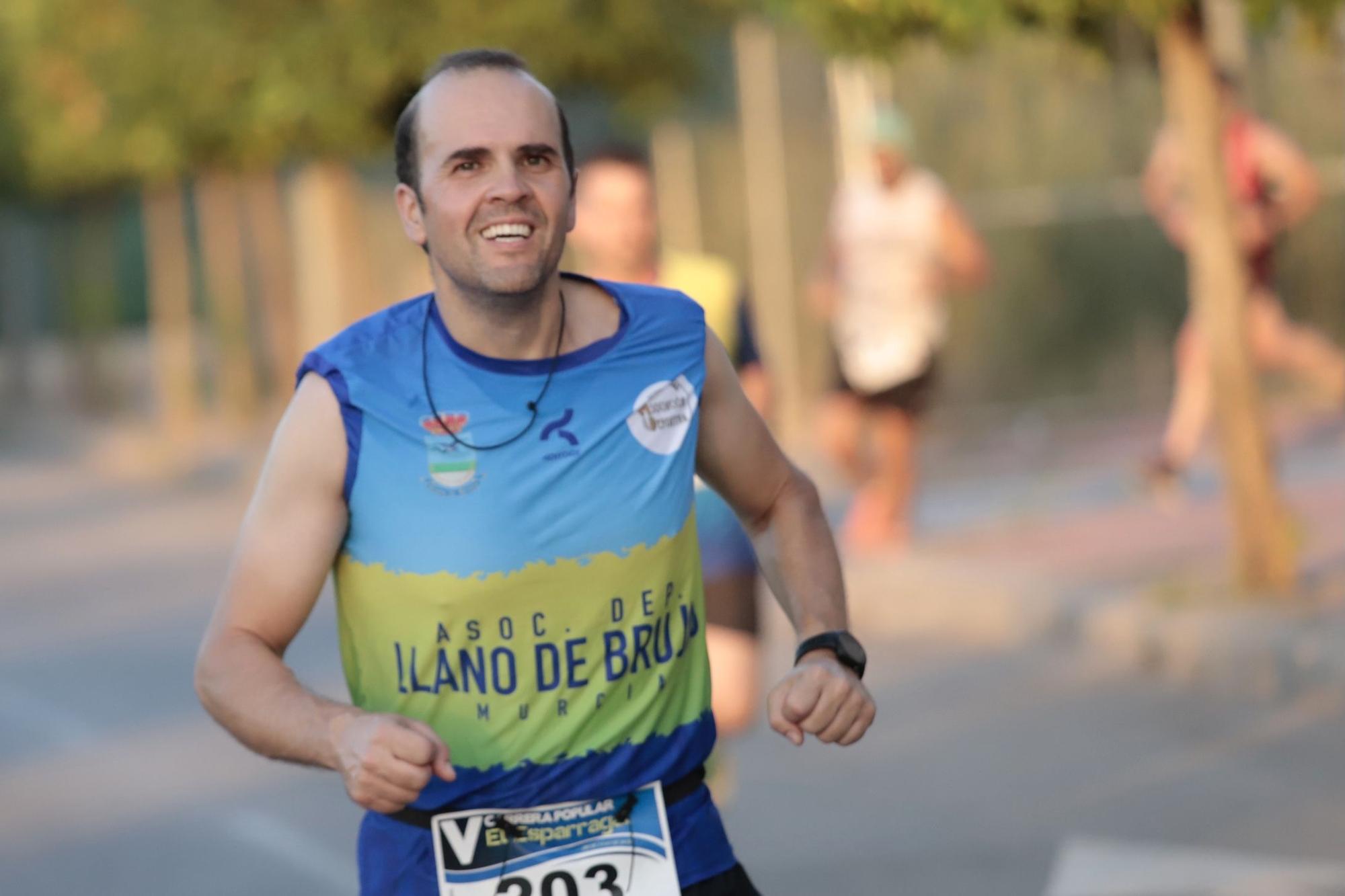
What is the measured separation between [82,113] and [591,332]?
23152 millimetres

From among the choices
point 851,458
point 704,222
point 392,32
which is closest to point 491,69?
point 851,458

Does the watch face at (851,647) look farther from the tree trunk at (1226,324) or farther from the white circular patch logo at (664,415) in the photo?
the tree trunk at (1226,324)

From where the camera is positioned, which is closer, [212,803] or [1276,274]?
[212,803]

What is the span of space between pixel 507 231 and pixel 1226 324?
22.6 feet

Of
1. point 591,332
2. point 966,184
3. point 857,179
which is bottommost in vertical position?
point 591,332

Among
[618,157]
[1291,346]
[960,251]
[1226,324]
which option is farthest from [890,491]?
[618,157]

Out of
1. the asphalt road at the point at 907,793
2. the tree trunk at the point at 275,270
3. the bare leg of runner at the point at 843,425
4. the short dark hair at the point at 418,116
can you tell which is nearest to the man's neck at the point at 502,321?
the short dark hair at the point at 418,116

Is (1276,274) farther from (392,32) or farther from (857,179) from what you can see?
(392,32)

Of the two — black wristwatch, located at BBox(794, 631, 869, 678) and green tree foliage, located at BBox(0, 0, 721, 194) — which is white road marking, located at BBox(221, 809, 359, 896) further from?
green tree foliage, located at BBox(0, 0, 721, 194)

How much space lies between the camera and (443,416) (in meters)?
3.48

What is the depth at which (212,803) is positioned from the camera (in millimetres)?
8367

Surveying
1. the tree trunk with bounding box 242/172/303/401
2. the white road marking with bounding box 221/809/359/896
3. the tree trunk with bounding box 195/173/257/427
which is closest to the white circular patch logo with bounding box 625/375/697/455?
the white road marking with bounding box 221/809/359/896

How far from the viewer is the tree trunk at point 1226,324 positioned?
9.70m

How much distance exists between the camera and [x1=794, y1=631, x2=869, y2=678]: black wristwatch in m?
3.57
